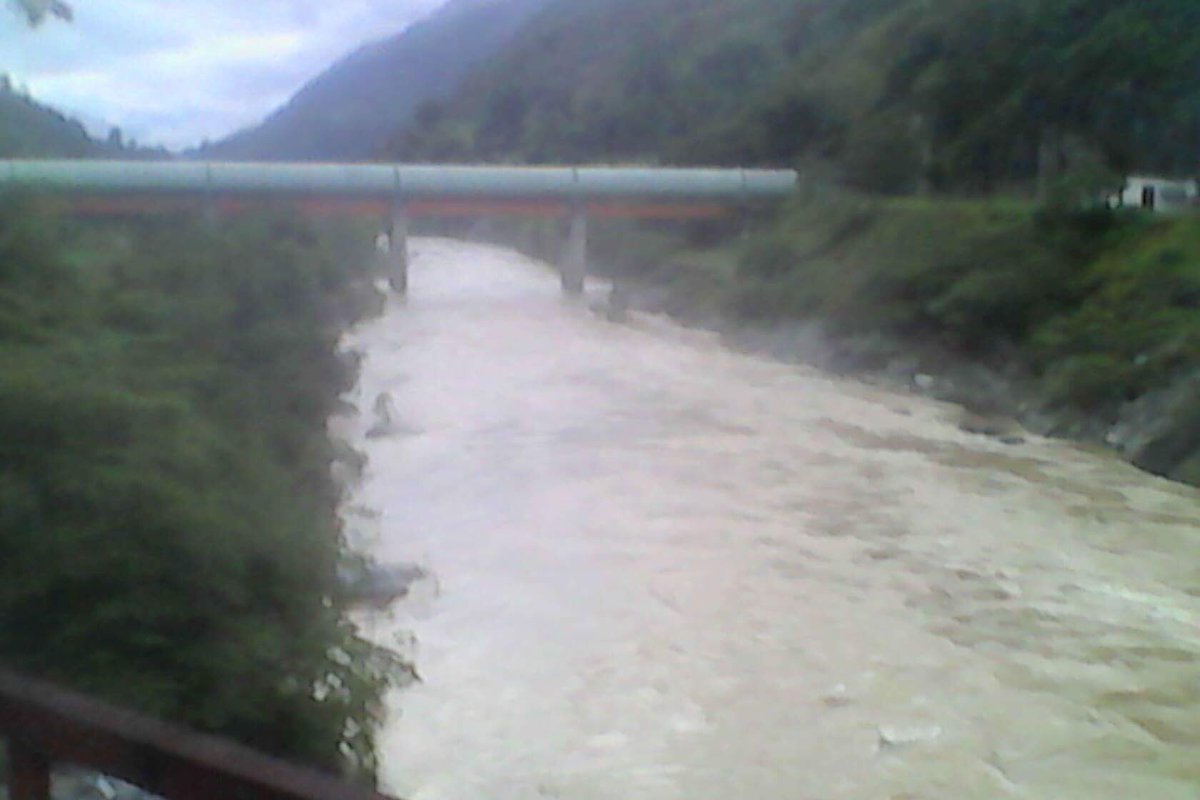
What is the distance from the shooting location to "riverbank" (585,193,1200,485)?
1753cm

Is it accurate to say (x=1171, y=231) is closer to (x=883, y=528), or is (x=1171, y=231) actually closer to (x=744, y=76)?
(x=883, y=528)

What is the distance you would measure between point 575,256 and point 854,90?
8969 mm

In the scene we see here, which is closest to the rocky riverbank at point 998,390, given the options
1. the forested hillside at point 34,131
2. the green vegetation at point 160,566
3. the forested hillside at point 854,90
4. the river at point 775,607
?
the river at point 775,607

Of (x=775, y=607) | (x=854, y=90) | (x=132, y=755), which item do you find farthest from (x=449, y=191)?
(x=132, y=755)

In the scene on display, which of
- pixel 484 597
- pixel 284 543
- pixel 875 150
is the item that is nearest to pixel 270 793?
pixel 284 543

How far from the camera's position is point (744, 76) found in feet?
155

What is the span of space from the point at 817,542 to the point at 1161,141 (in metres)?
16.3

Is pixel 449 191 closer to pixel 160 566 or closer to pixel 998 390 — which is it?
pixel 998 390

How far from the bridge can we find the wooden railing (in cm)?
3105

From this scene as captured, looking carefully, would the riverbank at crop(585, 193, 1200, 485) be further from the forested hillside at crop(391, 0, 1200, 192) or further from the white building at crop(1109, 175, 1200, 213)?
the forested hillside at crop(391, 0, 1200, 192)

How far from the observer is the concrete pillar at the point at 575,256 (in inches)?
1451

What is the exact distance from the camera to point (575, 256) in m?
36.9

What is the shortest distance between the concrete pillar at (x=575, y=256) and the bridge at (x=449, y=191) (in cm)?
3

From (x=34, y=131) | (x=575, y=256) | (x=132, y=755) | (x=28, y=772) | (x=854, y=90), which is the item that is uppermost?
(x=854, y=90)
